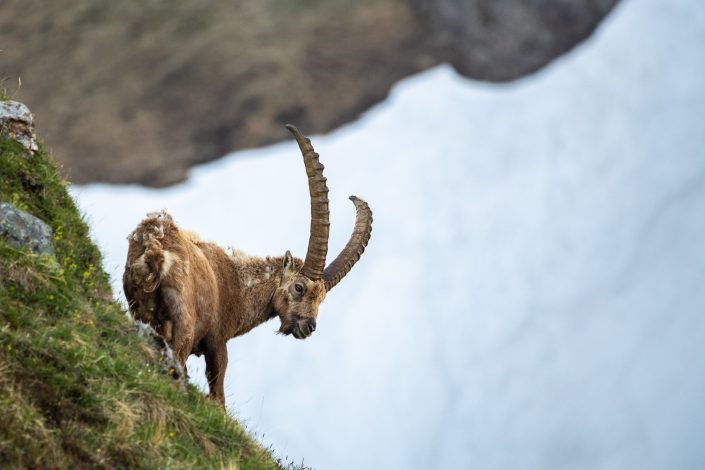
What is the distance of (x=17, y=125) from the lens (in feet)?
36.1

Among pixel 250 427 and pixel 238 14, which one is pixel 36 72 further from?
pixel 250 427

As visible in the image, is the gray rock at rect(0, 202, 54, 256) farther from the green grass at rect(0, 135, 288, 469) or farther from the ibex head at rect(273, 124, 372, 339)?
the ibex head at rect(273, 124, 372, 339)

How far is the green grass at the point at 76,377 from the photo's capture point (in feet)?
24.8

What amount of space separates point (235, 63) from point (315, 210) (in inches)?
1203

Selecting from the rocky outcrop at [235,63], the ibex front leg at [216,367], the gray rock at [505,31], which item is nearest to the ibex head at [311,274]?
the ibex front leg at [216,367]

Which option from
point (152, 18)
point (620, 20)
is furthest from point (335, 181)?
point (620, 20)

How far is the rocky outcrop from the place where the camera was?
4012 cm

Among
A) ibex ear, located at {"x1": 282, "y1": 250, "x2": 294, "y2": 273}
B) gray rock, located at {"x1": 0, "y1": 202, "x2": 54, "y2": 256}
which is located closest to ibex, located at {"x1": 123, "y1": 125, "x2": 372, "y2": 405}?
ibex ear, located at {"x1": 282, "y1": 250, "x2": 294, "y2": 273}

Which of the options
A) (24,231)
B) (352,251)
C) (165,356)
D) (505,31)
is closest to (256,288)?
(352,251)

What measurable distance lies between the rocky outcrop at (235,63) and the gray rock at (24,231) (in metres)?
30.3

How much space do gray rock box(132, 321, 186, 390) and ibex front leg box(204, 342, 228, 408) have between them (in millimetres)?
1431

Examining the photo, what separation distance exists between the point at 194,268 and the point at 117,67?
31598mm

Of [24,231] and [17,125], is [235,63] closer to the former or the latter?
[17,125]

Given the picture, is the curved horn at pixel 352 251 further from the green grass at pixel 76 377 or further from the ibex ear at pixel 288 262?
the green grass at pixel 76 377
